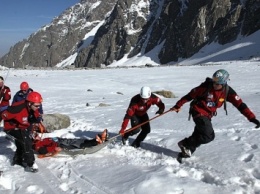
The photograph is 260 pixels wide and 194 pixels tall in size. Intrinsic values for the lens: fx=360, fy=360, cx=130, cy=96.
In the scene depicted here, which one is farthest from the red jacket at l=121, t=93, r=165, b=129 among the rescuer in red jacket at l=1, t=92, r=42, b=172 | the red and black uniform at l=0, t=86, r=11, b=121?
the red and black uniform at l=0, t=86, r=11, b=121

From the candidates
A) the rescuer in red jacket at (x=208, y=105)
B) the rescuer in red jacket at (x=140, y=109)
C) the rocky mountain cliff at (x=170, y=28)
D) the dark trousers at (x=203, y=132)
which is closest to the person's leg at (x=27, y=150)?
the rescuer in red jacket at (x=140, y=109)

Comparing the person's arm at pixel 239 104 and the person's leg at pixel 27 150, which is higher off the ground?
the person's arm at pixel 239 104

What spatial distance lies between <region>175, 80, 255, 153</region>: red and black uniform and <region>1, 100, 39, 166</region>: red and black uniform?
345cm

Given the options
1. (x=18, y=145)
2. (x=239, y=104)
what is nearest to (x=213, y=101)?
(x=239, y=104)

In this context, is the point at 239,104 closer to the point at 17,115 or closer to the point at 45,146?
the point at 45,146

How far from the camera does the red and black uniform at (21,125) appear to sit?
292 inches

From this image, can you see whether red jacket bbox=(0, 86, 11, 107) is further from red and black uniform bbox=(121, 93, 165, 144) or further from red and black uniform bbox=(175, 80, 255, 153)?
red and black uniform bbox=(175, 80, 255, 153)

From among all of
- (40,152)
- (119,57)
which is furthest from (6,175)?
(119,57)

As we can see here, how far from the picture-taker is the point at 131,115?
875 cm

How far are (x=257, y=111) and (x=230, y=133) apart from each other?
3.24m

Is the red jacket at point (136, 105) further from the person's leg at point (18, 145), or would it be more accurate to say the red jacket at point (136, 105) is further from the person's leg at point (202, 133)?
the person's leg at point (18, 145)

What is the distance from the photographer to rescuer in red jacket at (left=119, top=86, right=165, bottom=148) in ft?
28.0

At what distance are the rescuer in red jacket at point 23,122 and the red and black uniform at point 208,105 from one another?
325 centimetres

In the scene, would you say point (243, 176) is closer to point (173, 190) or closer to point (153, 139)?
point (173, 190)
